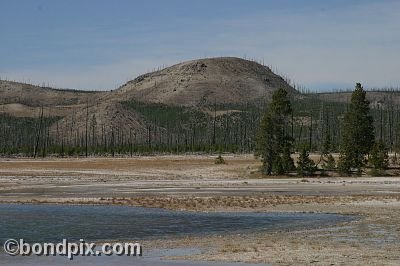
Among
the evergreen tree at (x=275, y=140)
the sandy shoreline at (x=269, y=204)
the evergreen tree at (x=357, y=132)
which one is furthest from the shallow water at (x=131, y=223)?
the evergreen tree at (x=357, y=132)

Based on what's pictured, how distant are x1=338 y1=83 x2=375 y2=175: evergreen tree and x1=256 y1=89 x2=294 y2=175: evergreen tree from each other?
6.82 metres

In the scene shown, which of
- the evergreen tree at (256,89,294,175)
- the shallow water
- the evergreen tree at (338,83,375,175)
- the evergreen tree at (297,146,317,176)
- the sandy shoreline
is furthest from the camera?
the evergreen tree at (338,83,375,175)

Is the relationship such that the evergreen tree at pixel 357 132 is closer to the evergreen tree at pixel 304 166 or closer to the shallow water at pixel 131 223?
the evergreen tree at pixel 304 166

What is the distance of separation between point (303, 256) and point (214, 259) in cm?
268

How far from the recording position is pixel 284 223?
Result: 30.7 meters

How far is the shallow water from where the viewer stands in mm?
27312

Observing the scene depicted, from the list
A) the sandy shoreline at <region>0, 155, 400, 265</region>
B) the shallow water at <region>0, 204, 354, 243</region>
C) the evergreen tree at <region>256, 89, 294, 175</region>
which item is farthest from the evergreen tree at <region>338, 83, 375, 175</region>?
the shallow water at <region>0, 204, 354, 243</region>

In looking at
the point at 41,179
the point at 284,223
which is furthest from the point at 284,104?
the point at 284,223

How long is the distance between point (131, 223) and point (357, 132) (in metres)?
52.9

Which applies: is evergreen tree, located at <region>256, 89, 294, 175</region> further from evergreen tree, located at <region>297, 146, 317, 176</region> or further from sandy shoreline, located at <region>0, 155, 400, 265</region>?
sandy shoreline, located at <region>0, 155, 400, 265</region>

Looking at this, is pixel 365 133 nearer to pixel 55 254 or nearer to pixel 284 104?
pixel 284 104

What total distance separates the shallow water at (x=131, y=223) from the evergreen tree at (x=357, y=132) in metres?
43.6

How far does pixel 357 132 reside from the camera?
79.1 meters

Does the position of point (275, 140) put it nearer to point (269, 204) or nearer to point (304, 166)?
point (304, 166)
